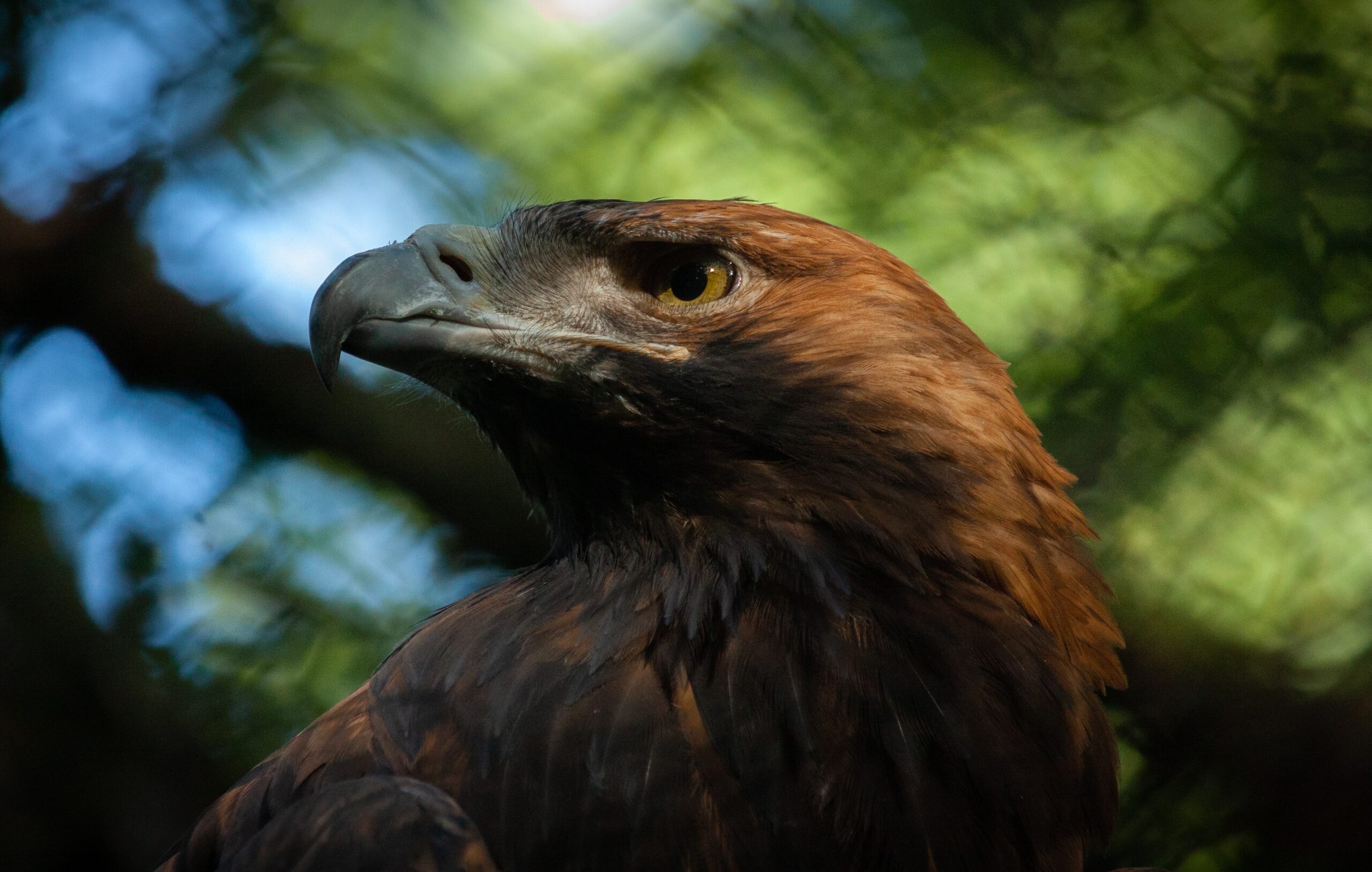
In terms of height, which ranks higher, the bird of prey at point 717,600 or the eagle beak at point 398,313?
the eagle beak at point 398,313

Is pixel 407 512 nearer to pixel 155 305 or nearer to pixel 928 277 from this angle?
pixel 155 305

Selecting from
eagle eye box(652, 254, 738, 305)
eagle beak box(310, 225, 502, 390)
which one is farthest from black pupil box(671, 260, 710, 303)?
eagle beak box(310, 225, 502, 390)

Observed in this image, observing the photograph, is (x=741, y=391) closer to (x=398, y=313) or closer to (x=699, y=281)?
(x=699, y=281)

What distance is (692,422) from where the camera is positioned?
1.71 metres

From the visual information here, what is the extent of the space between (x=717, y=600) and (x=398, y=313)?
666 millimetres

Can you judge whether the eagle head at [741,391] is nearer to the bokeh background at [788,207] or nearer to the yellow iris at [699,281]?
the yellow iris at [699,281]

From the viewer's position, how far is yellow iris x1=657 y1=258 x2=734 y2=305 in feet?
5.82

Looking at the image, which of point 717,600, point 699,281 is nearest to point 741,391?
point 699,281

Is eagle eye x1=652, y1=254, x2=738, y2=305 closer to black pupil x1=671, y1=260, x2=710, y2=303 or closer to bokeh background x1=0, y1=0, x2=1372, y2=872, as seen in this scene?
black pupil x1=671, y1=260, x2=710, y2=303

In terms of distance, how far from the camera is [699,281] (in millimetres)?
1783

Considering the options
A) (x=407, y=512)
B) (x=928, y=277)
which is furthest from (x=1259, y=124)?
(x=407, y=512)

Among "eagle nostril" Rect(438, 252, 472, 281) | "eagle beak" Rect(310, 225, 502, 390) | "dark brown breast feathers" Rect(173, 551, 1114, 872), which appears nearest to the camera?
"dark brown breast feathers" Rect(173, 551, 1114, 872)

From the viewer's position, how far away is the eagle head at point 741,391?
1659 mm

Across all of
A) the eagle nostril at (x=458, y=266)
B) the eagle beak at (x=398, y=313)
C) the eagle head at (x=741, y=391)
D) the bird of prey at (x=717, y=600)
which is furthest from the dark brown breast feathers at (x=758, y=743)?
the eagle nostril at (x=458, y=266)
